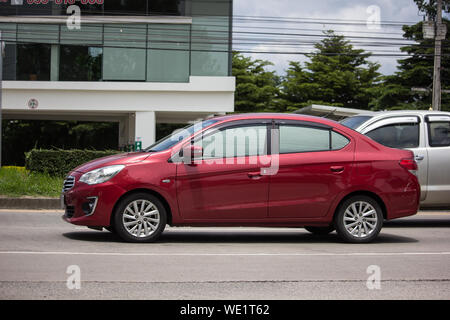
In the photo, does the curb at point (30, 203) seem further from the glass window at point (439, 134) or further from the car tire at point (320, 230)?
the glass window at point (439, 134)

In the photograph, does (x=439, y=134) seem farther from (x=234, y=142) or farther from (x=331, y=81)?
(x=331, y=81)

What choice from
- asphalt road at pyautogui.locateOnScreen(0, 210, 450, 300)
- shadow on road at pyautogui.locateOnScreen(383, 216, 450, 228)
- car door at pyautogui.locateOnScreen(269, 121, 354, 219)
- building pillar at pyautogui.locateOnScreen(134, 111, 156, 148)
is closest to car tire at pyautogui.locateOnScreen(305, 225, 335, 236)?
asphalt road at pyautogui.locateOnScreen(0, 210, 450, 300)

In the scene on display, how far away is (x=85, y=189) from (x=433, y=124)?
21.9 ft

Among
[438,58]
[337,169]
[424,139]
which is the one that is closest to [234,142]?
Answer: [337,169]

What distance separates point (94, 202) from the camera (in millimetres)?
8438

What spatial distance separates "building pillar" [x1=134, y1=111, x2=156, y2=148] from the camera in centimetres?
3120

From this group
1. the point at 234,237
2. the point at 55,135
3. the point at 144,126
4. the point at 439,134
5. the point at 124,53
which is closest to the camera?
the point at 234,237

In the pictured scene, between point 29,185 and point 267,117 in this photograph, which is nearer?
point 267,117

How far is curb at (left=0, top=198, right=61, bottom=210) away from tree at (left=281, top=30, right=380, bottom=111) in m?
42.5

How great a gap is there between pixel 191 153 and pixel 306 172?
5.27 feet

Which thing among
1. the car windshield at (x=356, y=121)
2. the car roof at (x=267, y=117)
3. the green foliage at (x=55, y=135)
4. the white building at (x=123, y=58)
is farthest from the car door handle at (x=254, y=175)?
the green foliage at (x=55, y=135)

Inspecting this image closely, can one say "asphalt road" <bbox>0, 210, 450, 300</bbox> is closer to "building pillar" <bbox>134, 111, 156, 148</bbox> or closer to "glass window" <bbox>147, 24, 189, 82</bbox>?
"building pillar" <bbox>134, 111, 156, 148</bbox>
